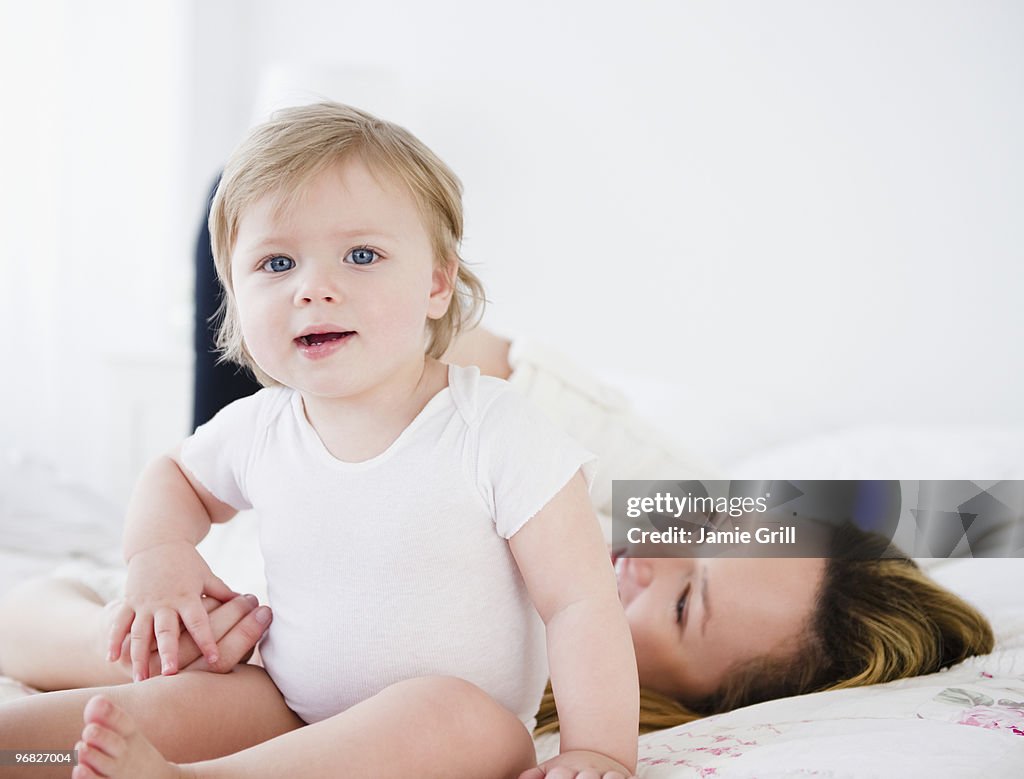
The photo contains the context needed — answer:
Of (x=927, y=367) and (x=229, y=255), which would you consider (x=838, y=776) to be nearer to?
(x=229, y=255)

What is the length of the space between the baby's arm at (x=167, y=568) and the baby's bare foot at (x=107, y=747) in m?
0.18

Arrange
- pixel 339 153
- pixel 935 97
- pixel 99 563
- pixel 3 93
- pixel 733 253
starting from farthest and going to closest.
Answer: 1. pixel 3 93
2. pixel 733 253
3. pixel 935 97
4. pixel 99 563
5. pixel 339 153

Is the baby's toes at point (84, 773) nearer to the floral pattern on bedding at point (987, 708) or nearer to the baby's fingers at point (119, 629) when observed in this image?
the baby's fingers at point (119, 629)

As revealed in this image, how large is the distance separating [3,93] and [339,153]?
2127 mm

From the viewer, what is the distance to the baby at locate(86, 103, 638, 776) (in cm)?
71

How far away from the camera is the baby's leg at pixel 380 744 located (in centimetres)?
57

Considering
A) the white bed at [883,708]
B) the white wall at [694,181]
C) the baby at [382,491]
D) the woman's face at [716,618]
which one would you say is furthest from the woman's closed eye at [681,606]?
the white wall at [694,181]

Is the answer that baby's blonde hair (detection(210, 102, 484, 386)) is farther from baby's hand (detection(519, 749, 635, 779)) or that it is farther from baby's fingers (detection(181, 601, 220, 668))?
baby's hand (detection(519, 749, 635, 779))

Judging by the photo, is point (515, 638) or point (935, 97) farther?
point (935, 97)

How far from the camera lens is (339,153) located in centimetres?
72

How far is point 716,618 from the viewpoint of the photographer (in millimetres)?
1013

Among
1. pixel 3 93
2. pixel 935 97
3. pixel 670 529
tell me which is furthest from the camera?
pixel 3 93

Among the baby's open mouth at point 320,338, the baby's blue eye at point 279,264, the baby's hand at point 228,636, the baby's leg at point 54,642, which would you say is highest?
the baby's blue eye at point 279,264

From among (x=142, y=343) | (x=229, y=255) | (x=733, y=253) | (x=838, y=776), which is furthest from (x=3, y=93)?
(x=838, y=776)
